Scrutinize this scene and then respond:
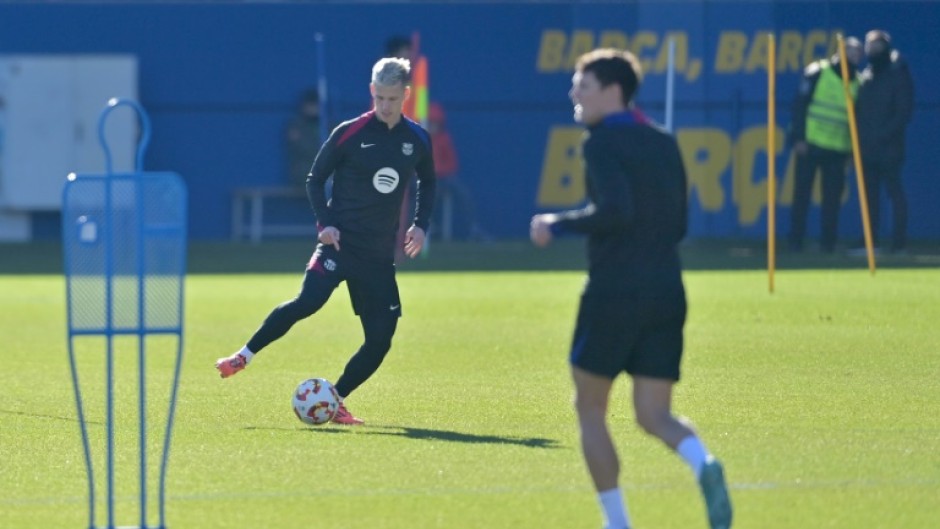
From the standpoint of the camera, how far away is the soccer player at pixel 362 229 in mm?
10547

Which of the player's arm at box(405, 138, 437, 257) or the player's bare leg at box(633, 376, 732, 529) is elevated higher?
the player's arm at box(405, 138, 437, 257)

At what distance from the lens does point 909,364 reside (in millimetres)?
13211

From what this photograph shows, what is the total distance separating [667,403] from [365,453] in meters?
2.69

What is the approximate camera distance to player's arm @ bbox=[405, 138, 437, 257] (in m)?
10.5

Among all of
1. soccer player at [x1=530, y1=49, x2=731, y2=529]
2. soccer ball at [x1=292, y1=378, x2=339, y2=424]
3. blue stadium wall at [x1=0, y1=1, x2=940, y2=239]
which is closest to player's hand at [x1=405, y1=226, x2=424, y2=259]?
soccer ball at [x1=292, y1=378, x2=339, y2=424]

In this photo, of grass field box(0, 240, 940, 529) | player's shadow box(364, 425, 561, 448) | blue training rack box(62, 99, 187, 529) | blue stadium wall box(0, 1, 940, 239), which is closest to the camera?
blue training rack box(62, 99, 187, 529)

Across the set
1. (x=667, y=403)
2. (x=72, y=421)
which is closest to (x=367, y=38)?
(x=72, y=421)

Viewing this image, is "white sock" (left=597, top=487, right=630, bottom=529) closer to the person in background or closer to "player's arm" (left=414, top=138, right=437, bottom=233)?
"player's arm" (left=414, top=138, right=437, bottom=233)

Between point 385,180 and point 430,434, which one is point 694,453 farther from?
point 385,180

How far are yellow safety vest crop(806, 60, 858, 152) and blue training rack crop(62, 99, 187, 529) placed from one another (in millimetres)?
18008

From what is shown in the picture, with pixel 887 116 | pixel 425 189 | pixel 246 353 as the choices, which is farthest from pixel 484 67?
pixel 246 353

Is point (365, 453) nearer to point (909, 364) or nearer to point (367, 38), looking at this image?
point (909, 364)

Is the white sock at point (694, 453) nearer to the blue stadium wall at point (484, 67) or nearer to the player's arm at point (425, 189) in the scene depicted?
the player's arm at point (425, 189)

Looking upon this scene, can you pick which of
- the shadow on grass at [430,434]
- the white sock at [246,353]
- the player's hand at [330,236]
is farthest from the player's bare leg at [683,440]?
the white sock at [246,353]
